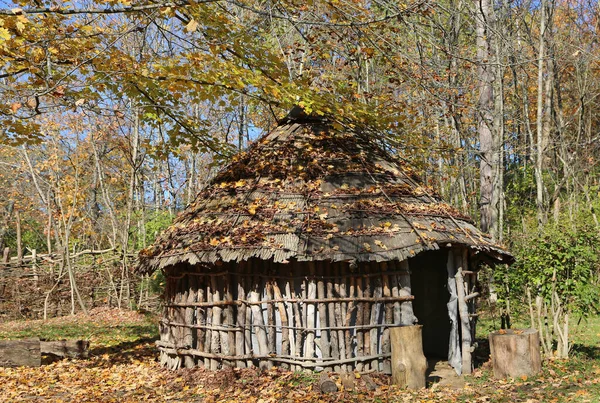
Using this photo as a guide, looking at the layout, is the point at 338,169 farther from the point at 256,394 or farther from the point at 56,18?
the point at 56,18

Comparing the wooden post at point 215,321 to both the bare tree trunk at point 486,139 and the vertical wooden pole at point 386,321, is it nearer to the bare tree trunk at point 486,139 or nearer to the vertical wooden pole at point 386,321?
the vertical wooden pole at point 386,321

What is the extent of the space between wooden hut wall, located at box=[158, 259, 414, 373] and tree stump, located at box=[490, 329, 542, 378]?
4.68 ft

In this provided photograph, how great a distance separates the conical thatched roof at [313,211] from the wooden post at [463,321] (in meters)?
0.56

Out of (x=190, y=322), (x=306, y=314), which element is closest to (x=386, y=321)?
(x=306, y=314)

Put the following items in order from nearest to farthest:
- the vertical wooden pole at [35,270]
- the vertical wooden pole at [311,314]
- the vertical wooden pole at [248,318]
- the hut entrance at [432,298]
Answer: the vertical wooden pole at [311,314], the vertical wooden pole at [248,318], the hut entrance at [432,298], the vertical wooden pole at [35,270]

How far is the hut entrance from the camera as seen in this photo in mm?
11023

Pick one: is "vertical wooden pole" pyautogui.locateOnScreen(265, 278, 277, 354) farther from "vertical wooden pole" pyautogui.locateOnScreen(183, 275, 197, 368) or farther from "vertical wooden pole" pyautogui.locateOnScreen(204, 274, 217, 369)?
"vertical wooden pole" pyautogui.locateOnScreen(183, 275, 197, 368)

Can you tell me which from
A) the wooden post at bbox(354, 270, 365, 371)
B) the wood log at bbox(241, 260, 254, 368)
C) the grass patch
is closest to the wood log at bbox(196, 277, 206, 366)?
the wood log at bbox(241, 260, 254, 368)

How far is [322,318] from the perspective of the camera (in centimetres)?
812

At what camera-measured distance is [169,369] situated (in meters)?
9.36

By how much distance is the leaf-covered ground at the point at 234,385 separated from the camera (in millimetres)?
7242

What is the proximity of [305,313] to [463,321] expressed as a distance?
270 centimetres

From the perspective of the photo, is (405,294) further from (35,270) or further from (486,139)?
(35,270)

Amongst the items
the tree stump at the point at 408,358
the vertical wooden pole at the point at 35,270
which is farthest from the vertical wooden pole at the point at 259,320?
the vertical wooden pole at the point at 35,270
